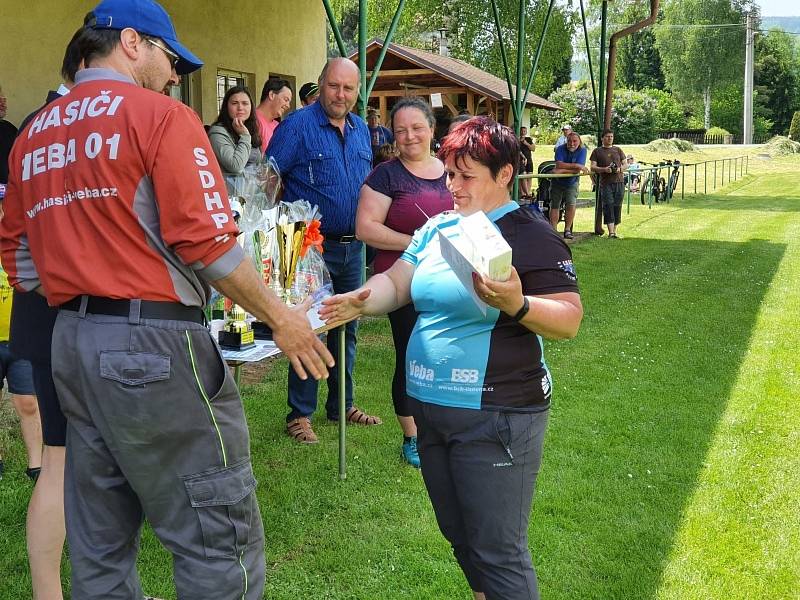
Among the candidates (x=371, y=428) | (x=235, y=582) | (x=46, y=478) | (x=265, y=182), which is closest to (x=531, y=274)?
(x=235, y=582)

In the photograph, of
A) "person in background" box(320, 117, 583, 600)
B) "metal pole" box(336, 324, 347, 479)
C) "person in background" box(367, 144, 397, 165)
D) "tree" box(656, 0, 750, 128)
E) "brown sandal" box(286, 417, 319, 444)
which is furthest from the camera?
"tree" box(656, 0, 750, 128)

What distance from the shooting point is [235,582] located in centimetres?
216

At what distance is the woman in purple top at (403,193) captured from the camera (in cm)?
397

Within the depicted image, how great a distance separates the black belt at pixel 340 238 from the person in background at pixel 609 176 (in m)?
10.5

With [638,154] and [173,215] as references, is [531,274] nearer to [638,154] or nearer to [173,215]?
[173,215]

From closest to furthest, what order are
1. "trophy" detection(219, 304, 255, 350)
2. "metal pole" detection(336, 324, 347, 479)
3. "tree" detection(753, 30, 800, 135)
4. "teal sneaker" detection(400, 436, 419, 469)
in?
"trophy" detection(219, 304, 255, 350), "metal pole" detection(336, 324, 347, 479), "teal sneaker" detection(400, 436, 419, 469), "tree" detection(753, 30, 800, 135)

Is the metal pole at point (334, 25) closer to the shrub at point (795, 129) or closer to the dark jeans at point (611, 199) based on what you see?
the dark jeans at point (611, 199)

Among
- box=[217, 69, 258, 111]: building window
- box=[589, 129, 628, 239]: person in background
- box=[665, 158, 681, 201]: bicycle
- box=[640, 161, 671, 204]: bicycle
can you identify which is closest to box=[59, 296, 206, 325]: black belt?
box=[217, 69, 258, 111]: building window

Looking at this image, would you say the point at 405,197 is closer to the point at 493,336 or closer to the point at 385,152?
the point at 493,336

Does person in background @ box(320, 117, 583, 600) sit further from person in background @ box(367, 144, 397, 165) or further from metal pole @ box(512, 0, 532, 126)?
metal pole @ box(512, 0, 532, 126)

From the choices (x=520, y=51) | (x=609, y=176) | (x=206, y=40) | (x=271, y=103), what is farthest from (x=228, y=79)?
(x=609, y=176)

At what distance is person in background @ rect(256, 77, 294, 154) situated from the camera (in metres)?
6.45

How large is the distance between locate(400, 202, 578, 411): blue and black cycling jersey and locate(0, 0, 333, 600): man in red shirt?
0.39 metres

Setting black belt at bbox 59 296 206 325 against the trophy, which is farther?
the trophy
